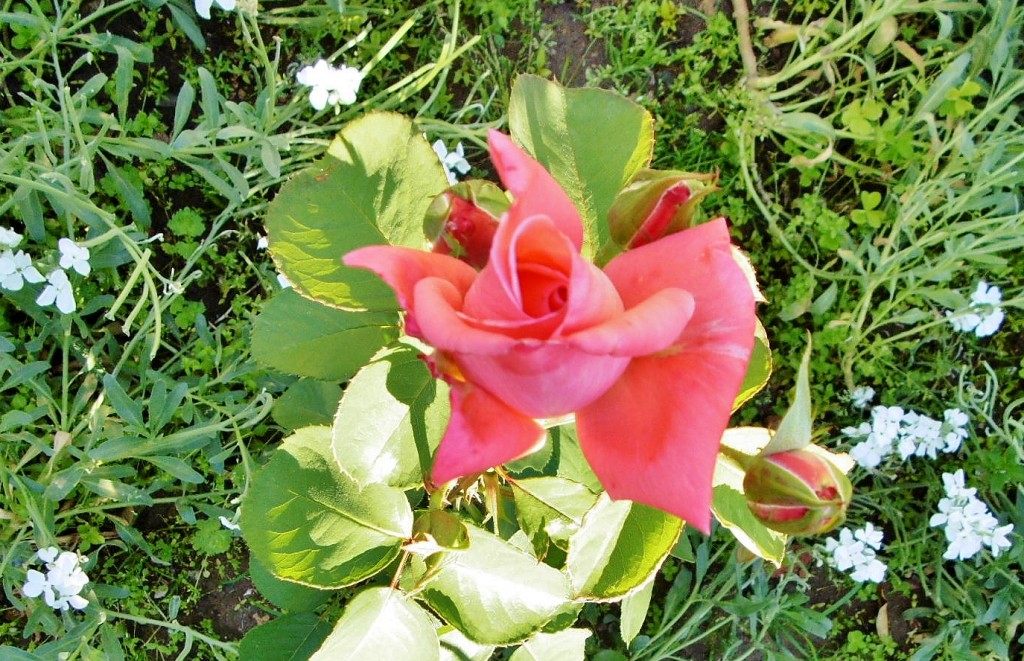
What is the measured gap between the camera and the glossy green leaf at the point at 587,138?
711 millimetres

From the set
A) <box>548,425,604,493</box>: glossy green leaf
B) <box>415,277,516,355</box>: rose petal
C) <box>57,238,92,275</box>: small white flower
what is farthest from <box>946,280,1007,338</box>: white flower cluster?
<box>57,238,92,275</box>: small white flower

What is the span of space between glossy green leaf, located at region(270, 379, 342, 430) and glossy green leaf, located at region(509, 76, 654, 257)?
0.47 m

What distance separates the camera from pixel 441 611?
82 cm

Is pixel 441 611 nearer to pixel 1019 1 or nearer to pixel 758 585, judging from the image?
pixel 758 585

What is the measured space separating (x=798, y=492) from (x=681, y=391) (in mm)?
178

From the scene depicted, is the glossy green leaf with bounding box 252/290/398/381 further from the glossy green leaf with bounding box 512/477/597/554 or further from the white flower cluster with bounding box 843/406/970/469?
the white flower cluster with bounding box 843/406/970/469

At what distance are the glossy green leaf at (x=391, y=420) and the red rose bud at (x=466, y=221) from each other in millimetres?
196

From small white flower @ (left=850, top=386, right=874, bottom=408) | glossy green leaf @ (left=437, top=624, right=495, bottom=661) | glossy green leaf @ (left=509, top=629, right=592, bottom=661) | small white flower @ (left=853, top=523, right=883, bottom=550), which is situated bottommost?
small white flower @ (left=853, top=523, right=883, bottom=550)

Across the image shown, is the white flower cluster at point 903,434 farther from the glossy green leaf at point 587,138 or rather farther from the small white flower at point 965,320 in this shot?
the glossy green leaf at point 587,138

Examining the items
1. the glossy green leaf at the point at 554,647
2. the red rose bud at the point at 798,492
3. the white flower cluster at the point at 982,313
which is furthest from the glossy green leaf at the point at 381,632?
the white flower cluster at the point at 982,313

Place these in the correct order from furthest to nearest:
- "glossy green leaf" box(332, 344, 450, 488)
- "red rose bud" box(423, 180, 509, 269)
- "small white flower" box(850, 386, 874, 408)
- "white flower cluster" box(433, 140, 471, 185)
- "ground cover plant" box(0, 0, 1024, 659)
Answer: "small white flower" box(850, 386, 874, 408)
"white flower cluster" box(433, 140, 471, 185)
"ground cover plant" box(0, 0, 1024, 659)
"glossy green leaf" box(332, 344, 450, 488)
"red rose bud" box(423, 180, 509, 269)

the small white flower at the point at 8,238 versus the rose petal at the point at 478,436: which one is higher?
the rose petal at the point at 478,436

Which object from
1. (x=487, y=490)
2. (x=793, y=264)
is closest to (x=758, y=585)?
(x=793, y=264)

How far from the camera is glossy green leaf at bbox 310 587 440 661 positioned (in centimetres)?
78
